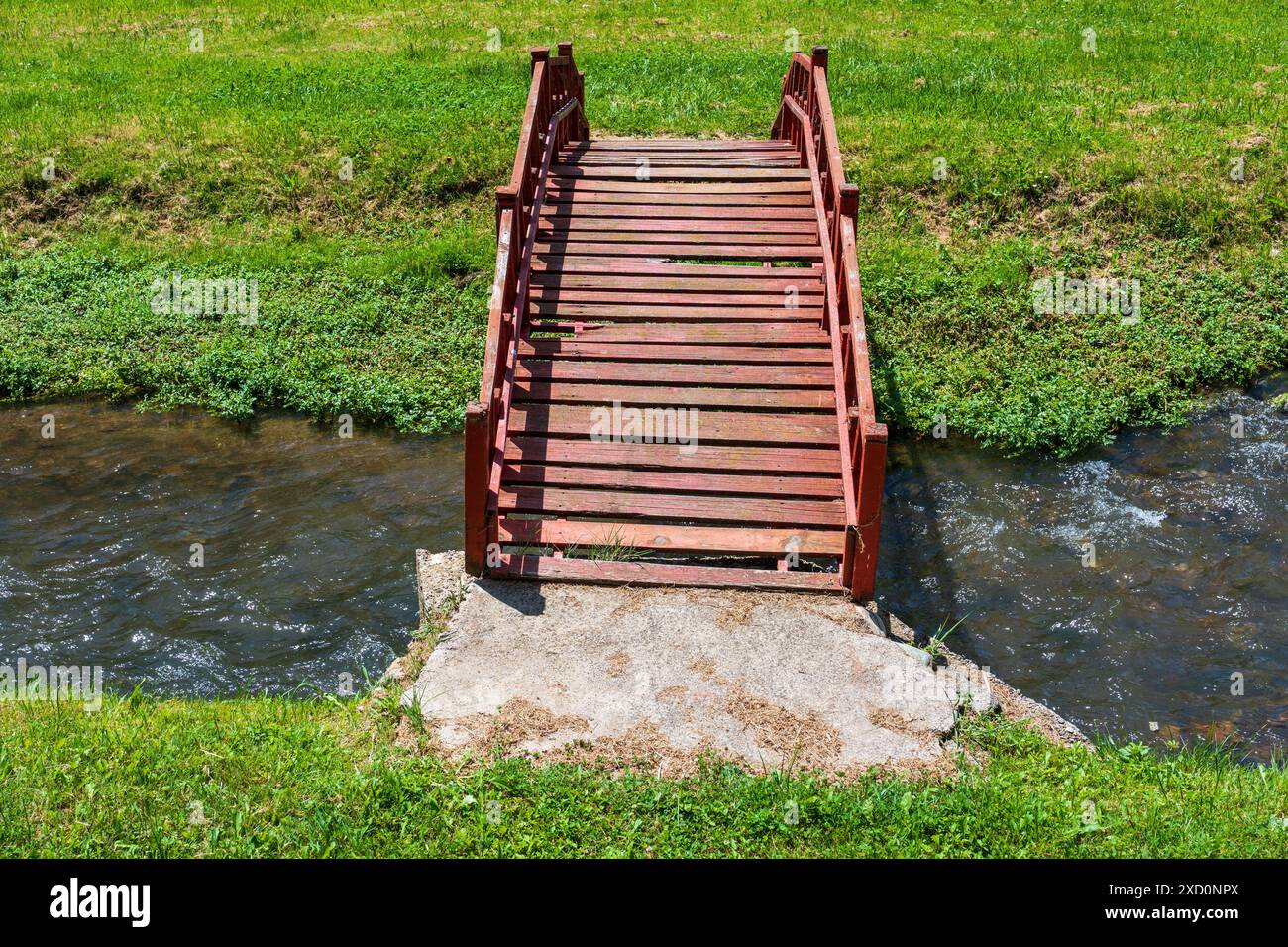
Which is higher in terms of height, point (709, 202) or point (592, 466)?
point (709, 202)

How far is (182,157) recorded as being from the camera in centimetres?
1767

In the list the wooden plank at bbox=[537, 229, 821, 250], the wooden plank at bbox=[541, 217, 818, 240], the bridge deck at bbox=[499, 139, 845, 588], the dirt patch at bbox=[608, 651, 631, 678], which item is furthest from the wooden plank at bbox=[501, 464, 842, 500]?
the wooden plank at bbox=[541, 217, 818, 240]

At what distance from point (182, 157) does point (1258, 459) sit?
48.3 ft

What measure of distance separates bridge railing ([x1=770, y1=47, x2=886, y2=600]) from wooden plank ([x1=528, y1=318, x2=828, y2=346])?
0.98ft

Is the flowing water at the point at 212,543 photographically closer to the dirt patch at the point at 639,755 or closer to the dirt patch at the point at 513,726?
the dirt patch at the point at 513,726

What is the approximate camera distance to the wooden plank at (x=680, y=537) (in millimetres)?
9672

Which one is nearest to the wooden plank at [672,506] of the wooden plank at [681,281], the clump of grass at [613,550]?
the clump of grass at [613,550]

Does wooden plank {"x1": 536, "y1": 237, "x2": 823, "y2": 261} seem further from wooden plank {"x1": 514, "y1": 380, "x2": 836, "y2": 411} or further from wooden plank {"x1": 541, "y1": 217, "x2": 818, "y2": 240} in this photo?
wooden plank {"x1": 514, "y1": 380, "x2": 836, "y2": 411}

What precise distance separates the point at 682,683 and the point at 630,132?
11931 mm

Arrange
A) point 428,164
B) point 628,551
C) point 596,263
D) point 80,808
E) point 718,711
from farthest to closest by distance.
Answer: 1. point 428,164
2. point 596,263
3. point 628,551
4. point 718,711
5. point 80,808

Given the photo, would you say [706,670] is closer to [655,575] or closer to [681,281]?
[655,575]

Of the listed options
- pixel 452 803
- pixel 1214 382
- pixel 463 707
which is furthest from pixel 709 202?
pixel 452 803
